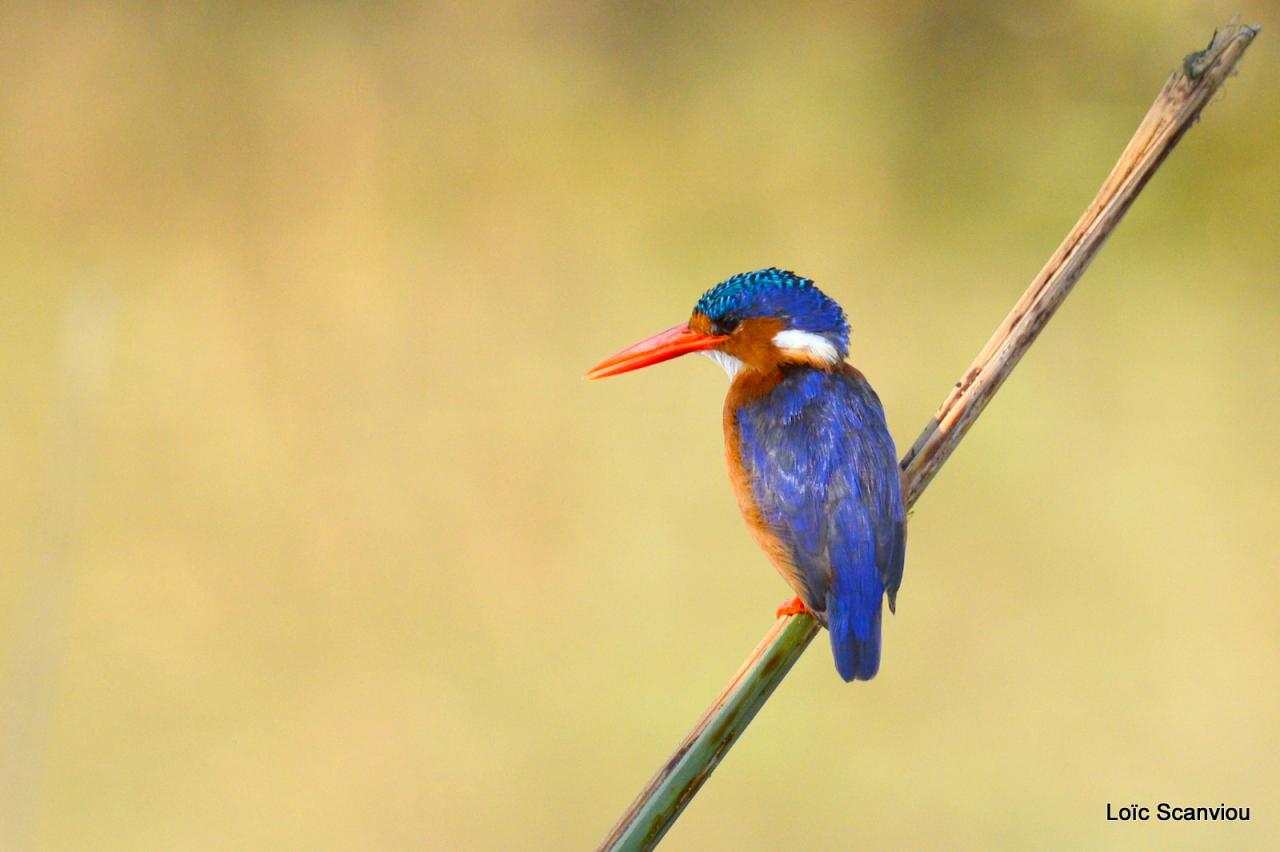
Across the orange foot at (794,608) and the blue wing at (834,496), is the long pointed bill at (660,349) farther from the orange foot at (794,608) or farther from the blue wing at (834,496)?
the orange foot at (794,608)

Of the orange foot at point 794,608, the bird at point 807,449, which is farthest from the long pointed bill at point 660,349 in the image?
the orange foot at point 794,608

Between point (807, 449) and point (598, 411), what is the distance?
182cm

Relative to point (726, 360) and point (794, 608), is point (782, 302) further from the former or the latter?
point (794, 608)

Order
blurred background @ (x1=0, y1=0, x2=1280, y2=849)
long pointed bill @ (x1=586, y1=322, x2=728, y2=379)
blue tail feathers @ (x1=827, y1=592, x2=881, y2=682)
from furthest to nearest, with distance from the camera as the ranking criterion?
blurred background @ (x1=0, y1=0, x2=1280, y2=849) < long pointed bill @ (x1=586, y1=322, x2=728, y2=379) < blue tail feathers @ (x1=827, y1=592, x2=881, y2=682)

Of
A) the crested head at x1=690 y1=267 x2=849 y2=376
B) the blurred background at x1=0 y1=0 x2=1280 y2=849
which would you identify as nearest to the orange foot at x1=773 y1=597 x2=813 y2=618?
the crested head at x1=690 y1=267 x2=849 y2=376

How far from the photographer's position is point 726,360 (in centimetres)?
145

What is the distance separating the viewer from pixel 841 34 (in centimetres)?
336

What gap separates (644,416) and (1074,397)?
3.49 ft

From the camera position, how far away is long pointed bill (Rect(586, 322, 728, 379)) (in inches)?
53.0

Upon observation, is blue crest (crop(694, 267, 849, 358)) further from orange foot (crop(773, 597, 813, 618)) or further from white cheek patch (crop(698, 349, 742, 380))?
orange foot (crop(773, 597, 813, 618))

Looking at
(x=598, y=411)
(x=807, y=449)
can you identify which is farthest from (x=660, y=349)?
(x=598, y=411)

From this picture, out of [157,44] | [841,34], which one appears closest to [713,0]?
[841,34]

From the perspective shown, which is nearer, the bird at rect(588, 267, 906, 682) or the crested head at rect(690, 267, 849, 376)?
the bird at rect(588, 267, 906, 682)

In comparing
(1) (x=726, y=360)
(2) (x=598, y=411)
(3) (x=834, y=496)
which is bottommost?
(2) (x=598, y=411)
